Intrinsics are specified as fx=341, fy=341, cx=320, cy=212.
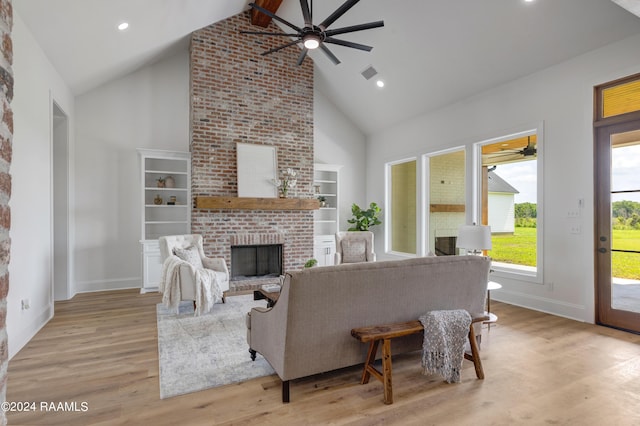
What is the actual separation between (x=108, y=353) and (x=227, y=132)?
12.7ft

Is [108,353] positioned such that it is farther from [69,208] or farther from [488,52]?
[488,52]

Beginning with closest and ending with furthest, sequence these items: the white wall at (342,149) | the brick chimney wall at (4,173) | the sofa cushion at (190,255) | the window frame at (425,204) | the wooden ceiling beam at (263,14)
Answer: the brick chimney wall at (4,173), the sofa cushion at (190,255), the wooden ceiling beam at (263,14), the window frame at (425,204), the white wall at (342,149)

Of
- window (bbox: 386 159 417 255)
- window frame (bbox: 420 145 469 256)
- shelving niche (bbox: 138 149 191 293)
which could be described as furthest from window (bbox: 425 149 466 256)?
shelving niche (bbox: 138 149 191 293)

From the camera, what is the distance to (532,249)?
4645mm

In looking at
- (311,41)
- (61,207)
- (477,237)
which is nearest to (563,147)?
(477,237)

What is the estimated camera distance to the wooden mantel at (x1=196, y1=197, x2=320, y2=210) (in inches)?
217

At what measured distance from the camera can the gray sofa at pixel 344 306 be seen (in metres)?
2.20

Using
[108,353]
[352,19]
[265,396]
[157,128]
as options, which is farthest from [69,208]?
[352,19]

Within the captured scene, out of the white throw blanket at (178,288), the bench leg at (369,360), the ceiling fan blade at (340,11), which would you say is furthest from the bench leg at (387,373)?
the ceiling fan blade at (340,11)

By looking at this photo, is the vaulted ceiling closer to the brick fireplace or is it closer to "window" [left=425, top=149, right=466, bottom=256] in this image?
the brick fireplace

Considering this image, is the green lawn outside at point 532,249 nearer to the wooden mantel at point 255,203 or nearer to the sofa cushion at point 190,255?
the wooden mantel at point 255,203

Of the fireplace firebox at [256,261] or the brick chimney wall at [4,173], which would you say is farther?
the fireplace firebox at [256,261]

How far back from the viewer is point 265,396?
Result: 91.4 inches

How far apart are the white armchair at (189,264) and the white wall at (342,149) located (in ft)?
11.3
